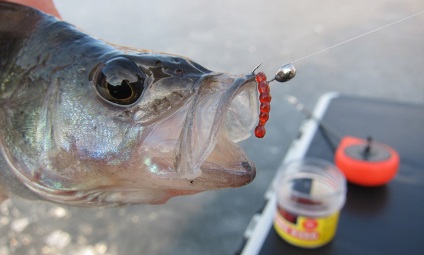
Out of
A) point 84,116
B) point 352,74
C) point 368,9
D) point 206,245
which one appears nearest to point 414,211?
point 206,245

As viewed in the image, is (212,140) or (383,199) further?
(383,199)

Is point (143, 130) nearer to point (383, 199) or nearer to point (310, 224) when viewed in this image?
point (310, 224)

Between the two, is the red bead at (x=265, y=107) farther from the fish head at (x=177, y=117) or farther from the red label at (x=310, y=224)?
the red label at (x=310, y=224)

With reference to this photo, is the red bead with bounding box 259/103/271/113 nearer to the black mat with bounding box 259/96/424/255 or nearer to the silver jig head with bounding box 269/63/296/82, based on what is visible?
the silver jig head with bounding box 269/63/296/82

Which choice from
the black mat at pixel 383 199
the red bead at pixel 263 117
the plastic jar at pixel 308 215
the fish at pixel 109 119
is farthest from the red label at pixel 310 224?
the red bead at pixel 263 117

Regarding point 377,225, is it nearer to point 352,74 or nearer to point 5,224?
point 5,224

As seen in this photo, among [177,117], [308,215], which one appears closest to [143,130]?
[177,117]
